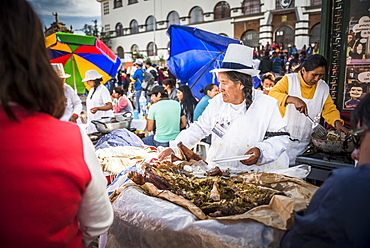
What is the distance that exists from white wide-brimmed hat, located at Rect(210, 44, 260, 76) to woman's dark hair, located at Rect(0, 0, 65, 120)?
1663 millimetres

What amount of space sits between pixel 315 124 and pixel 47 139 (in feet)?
9.35

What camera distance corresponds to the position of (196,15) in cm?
2652

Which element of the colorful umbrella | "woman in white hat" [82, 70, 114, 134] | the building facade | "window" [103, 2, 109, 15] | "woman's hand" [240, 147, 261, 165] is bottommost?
"woman's hand" [240, 147, 261, 165]

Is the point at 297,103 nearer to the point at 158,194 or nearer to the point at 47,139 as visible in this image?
the point at 158,194

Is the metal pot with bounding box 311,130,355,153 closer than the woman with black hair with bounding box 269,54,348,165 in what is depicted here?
Yes

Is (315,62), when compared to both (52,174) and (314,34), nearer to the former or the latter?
(52,174)

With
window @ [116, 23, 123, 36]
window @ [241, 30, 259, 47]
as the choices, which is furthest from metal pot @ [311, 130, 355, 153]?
window @ [116, 23, 123, 36]

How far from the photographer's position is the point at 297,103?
2727mm

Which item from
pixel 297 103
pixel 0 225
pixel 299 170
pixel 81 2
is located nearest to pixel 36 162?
pixel 0 225

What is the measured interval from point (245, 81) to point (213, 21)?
80.4 ft

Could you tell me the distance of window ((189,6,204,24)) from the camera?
2630 centimetres

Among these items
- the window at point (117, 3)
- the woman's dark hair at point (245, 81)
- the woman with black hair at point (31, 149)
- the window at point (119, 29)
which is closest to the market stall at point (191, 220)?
the woman with black hair at point (31, 149)

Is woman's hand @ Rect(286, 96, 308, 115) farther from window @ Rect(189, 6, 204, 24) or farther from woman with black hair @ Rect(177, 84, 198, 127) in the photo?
window @ Rect(189, 6, 204, 24)

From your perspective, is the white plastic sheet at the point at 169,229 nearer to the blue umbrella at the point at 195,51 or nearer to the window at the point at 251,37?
the blue umbrella at the point at 195,51
